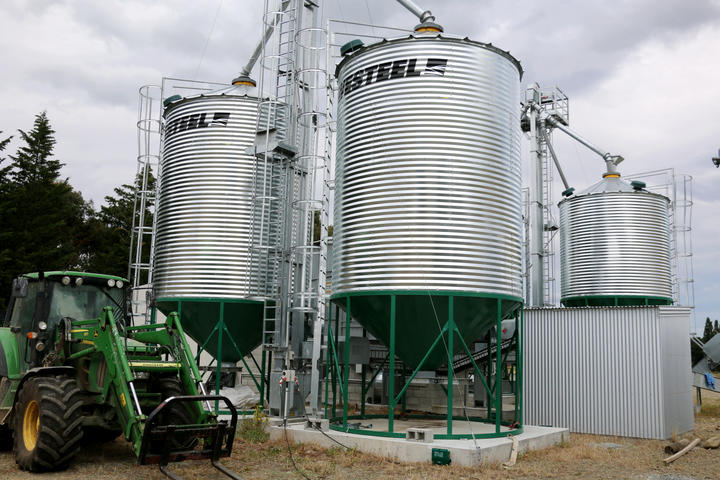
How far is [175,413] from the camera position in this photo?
38.9 ft

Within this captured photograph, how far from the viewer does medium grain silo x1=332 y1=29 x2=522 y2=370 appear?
14430mm

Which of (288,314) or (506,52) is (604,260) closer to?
(506,52)

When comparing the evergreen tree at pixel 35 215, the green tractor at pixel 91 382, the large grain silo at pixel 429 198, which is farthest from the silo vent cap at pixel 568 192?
the evergreen tree at pixel 35 215

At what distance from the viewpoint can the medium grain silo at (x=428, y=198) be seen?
1443 cm

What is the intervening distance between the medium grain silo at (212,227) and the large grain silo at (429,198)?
176 inches

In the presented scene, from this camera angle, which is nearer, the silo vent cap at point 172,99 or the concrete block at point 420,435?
the concrete block at point 420,435

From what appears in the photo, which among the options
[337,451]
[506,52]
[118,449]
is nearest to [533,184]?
[506,52]

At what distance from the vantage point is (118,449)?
1327 centimetres

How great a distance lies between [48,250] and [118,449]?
2860 centimetres

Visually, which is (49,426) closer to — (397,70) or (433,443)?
(433,443)

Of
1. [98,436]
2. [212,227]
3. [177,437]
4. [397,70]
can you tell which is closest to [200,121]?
[212,227]

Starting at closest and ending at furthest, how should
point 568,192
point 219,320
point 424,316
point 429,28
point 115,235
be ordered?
point 424,316 < point 429,28 < point 219,320 < point 568,192 < point 115,235

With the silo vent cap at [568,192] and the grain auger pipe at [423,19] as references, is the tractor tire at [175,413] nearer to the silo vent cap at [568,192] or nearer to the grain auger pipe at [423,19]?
the grain auger pipe at [423,19]

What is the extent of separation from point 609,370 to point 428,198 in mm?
8665
